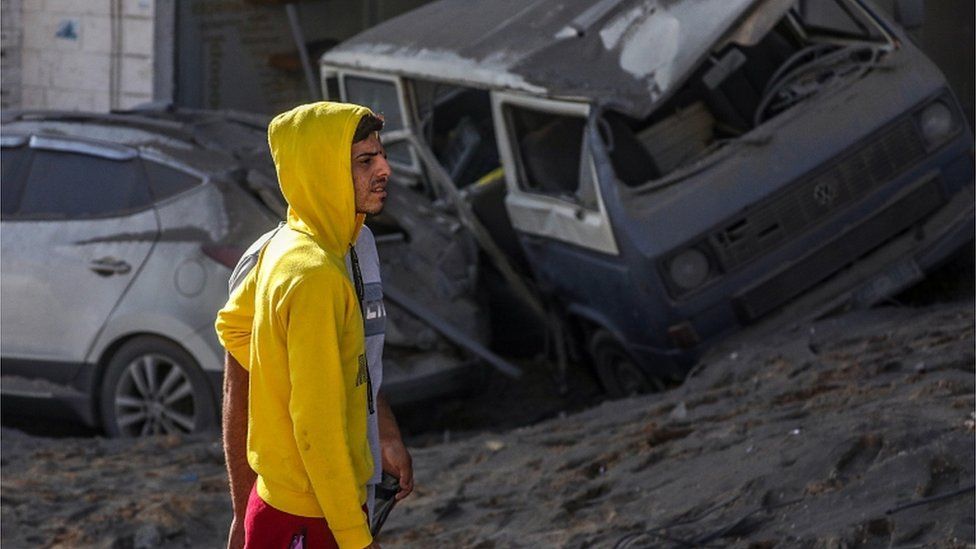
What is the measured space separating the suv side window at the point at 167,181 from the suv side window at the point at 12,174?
0.82 m

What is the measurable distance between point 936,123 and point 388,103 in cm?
324

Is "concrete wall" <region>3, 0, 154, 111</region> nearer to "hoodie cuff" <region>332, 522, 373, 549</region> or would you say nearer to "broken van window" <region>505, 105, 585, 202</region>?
"broken van window" <region>505, 105, 585, 202</region>

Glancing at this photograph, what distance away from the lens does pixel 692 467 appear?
6.12 m

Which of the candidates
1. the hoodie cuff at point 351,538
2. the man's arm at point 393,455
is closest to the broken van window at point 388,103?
the man's arm at point 393,455

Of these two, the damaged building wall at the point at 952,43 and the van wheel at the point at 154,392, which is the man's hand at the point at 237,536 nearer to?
the van wheel at the point at 154,392

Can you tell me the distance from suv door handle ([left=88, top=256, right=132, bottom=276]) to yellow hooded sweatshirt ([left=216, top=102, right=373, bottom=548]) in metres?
4.74

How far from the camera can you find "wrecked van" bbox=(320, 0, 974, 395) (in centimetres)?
792

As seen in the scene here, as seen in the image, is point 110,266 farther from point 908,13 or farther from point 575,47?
point 908,13

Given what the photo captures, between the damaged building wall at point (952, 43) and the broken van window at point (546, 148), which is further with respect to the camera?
the damaged building wall at point (952, 43)

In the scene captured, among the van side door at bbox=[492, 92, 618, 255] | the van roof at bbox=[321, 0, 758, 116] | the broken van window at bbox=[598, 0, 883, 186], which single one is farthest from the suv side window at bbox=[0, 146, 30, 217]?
the broken van window at bbox=[598, 0, 883, 186]

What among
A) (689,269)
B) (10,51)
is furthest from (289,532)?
(10,51)

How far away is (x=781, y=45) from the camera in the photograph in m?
8.83

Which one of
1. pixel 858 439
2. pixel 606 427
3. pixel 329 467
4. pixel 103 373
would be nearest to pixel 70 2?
pixel 103 373

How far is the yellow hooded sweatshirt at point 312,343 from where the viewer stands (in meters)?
3.37
